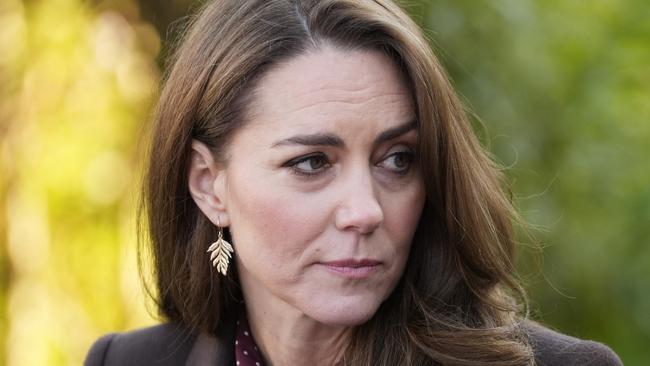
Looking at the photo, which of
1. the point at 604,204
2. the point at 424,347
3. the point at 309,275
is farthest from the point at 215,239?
the point at 604,204

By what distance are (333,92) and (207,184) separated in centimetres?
49

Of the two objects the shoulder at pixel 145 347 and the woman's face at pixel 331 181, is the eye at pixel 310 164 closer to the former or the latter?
the woman's face at pixel 331 181

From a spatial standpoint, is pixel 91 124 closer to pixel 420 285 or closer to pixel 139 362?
pixel 139 362

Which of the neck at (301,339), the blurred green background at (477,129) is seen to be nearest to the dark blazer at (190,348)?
the neck at (301,339)

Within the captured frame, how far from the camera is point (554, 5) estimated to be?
4.29 m

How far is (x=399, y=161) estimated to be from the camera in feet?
9.61

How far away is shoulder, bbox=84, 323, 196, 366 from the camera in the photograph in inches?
137

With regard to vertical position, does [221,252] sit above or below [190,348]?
above

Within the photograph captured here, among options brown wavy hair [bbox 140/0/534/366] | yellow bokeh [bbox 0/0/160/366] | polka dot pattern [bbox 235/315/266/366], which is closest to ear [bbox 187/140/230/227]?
brown wavy hair [bbox 140/0/534/366]

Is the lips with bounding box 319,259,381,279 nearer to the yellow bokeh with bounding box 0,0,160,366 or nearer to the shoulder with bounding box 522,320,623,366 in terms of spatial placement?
the shoulder with bounding box 522,320,623,366

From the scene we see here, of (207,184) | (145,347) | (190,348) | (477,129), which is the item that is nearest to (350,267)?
(207,184)

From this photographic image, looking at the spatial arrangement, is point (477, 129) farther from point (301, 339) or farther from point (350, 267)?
point (350, 267)

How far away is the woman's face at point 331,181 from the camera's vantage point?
112 inches

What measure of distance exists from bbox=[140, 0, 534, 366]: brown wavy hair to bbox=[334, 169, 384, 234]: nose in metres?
0.17
